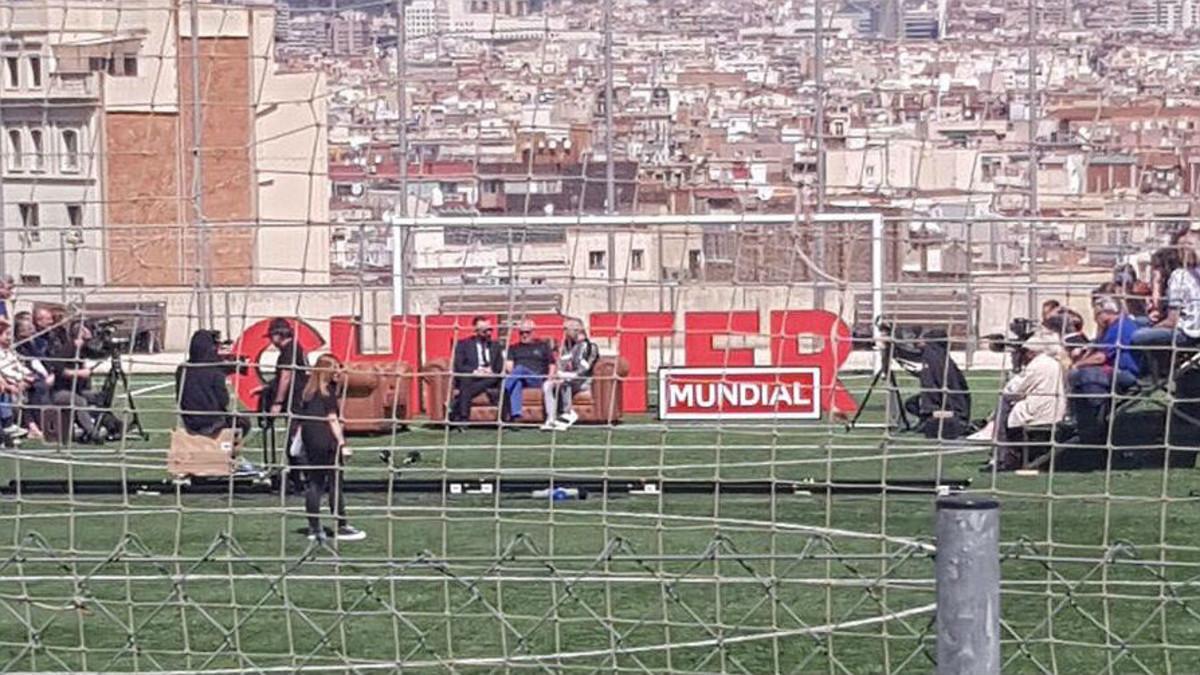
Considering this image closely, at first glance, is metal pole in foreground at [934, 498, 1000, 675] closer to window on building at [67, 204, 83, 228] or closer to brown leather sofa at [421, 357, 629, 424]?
window on building at [67, 204, 83, 228]

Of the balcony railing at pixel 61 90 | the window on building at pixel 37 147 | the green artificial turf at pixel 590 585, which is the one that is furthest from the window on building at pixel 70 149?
the green artificial turf at pixel 590 585

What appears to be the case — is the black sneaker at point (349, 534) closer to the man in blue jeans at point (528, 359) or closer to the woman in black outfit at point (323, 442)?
the woman in black outfit at point (323, 442)

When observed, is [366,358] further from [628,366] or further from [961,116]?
[961,116]

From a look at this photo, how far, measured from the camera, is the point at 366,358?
74.9 feet

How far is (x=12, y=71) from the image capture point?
61.9 feet

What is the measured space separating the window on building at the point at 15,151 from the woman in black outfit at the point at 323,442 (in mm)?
5510

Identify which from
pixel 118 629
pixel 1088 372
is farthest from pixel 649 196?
pixel 118 629

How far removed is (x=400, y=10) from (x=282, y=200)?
2043 mm

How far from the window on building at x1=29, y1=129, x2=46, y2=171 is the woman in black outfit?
4908 millimetres

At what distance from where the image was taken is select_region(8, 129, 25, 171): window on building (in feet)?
63.3

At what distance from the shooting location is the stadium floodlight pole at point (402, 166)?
23275 millimetres

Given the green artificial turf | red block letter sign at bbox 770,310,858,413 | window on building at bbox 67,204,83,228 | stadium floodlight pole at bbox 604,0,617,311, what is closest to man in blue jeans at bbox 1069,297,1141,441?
the green artificial turf

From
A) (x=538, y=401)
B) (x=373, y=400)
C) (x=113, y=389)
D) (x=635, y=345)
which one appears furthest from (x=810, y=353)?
(x=113, y=389)

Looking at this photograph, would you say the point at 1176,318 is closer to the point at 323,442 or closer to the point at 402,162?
the point at 323,442
